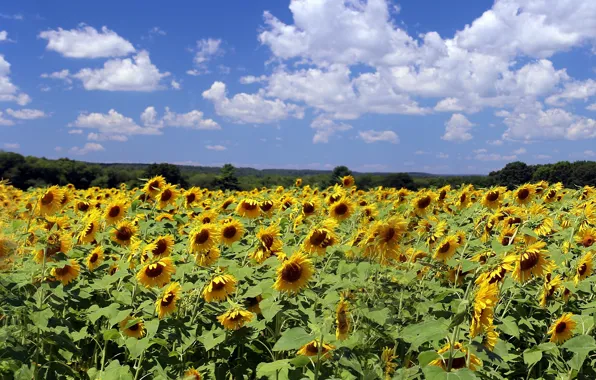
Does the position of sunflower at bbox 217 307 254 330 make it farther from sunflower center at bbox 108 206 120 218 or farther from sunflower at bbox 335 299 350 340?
sunflower center at bbox 108 206 120 218

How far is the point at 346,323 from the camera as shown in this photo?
110 inches

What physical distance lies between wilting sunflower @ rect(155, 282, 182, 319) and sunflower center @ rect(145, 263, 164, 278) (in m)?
0.42

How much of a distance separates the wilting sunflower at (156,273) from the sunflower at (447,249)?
2536 mm

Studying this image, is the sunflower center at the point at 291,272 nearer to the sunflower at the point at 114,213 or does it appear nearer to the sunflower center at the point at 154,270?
the sunflower center at the point at 154,270

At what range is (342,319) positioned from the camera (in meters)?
2.73

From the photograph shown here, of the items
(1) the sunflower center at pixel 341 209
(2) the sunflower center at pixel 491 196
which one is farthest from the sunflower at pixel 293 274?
(2) the sunflower center at pixel 491 196

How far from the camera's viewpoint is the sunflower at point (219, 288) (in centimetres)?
357

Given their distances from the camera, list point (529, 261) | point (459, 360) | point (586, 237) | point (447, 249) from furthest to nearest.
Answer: point (586, 237) → point (447, 249) → point (529, 261) → point (459, 360)

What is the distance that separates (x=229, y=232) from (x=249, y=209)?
0.94 metres

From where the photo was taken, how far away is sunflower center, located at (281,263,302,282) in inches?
136

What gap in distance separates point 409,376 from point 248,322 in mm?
1306

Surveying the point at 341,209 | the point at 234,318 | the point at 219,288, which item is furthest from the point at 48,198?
the point at 234,318

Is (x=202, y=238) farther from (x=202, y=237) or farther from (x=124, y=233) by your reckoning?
(x=124, y=233)

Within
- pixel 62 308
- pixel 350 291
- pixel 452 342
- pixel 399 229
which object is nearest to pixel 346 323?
pixel 350 291
